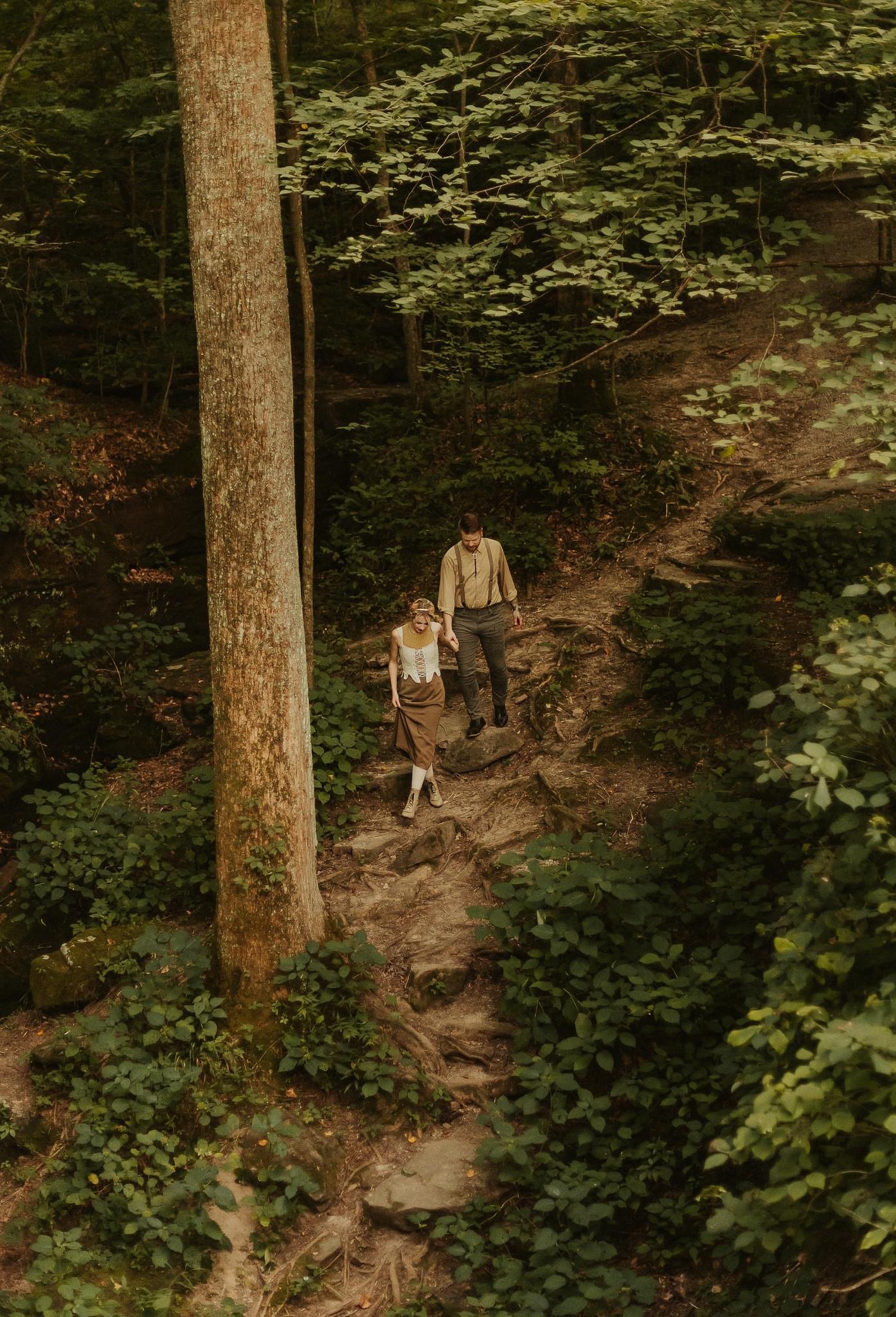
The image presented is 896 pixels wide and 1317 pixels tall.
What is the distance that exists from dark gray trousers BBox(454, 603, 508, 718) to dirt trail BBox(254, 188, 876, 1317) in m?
0.45

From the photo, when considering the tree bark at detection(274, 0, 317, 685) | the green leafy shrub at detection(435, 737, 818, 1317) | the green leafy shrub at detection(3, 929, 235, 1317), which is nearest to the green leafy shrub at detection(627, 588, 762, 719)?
the green leafy shrub at detection(435, 737, 818, 1317)

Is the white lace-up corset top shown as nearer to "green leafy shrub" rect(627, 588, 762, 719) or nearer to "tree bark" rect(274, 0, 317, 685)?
"tree bark" rect(274, 0, 317, 685)

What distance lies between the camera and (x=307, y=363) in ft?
30.8

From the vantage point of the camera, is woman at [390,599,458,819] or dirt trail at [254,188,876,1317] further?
woman at [390,599,458,819]

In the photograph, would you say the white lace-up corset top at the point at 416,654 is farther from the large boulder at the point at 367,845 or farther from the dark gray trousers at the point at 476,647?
the large boulder at the point at 367,845

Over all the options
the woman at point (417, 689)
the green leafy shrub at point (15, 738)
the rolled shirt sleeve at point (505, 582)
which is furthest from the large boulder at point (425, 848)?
the green leafy shrub at point (15, 738)

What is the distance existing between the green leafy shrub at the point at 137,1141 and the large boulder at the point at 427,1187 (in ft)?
2.77

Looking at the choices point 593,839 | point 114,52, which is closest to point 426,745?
point 593,839

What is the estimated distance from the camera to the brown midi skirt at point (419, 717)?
328 inches

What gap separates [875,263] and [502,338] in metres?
7.55

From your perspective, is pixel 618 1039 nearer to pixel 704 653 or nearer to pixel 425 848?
pixel 425 848

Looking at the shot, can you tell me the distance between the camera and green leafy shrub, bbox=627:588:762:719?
8312 mm

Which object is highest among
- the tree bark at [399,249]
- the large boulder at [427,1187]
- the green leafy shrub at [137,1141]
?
the tree bark at [399,249]

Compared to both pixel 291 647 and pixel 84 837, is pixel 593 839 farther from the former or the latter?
pixel 84 837
